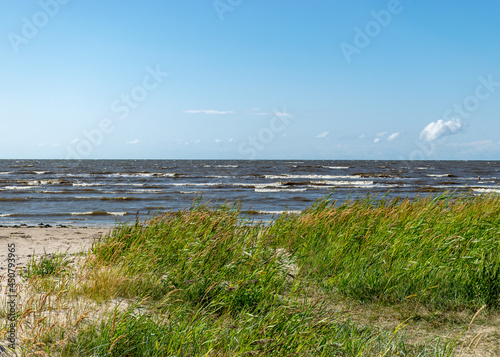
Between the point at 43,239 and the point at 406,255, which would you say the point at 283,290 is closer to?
the point at 406,255

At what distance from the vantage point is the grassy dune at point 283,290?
3.47 m

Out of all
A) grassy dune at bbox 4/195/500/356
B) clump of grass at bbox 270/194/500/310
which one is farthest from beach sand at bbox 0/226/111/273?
clump of grass at bbox 270/194/500/310

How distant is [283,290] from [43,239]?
10.3 meters

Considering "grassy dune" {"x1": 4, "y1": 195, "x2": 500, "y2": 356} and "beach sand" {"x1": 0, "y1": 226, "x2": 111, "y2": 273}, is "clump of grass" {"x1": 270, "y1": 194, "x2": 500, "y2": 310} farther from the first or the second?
"beach sand" {"x1": 0, "y1": 226, "x2": 111, "y2": 273}

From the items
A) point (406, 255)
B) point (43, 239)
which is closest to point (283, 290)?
point (406, 255)

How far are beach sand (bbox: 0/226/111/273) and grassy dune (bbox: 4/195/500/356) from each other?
392 cm

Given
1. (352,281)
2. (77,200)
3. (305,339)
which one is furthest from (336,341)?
(77,200)

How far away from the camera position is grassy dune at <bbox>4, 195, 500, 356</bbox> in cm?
347

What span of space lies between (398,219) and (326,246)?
1.42 m

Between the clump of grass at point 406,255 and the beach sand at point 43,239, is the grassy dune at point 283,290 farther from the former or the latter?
the beach sand at point 43,239

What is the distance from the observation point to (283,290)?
5.34 metres

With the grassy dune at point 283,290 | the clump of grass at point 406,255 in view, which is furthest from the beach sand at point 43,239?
the clump of grass at point 406,255

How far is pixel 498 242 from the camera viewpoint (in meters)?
5.65

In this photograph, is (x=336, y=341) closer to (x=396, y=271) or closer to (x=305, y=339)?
(x=305, y=339)
